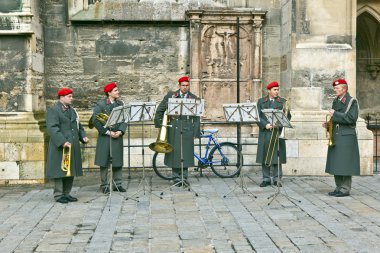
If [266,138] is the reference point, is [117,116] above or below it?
above

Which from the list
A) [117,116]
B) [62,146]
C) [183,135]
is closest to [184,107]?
[183,135]

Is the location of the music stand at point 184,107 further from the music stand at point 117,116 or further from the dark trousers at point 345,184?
the dark trousers at point 345,184

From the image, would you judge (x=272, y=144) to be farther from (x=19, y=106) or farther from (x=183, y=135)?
(x=19, y=106)

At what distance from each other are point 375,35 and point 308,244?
10.7m

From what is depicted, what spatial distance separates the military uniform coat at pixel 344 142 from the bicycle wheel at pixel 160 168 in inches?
131

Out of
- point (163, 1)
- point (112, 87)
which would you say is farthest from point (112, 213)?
point (163, 1)

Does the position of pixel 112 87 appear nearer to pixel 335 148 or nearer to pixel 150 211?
pixel 150 211

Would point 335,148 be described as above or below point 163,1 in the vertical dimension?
below

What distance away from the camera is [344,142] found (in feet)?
33.2

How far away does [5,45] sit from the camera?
11.9 metres

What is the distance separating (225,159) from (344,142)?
305 cm

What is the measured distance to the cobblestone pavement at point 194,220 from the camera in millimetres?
6766

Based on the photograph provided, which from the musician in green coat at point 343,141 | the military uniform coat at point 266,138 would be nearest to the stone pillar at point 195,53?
the military uniform coat at point 266,138

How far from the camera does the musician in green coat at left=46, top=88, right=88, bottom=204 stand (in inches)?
380
